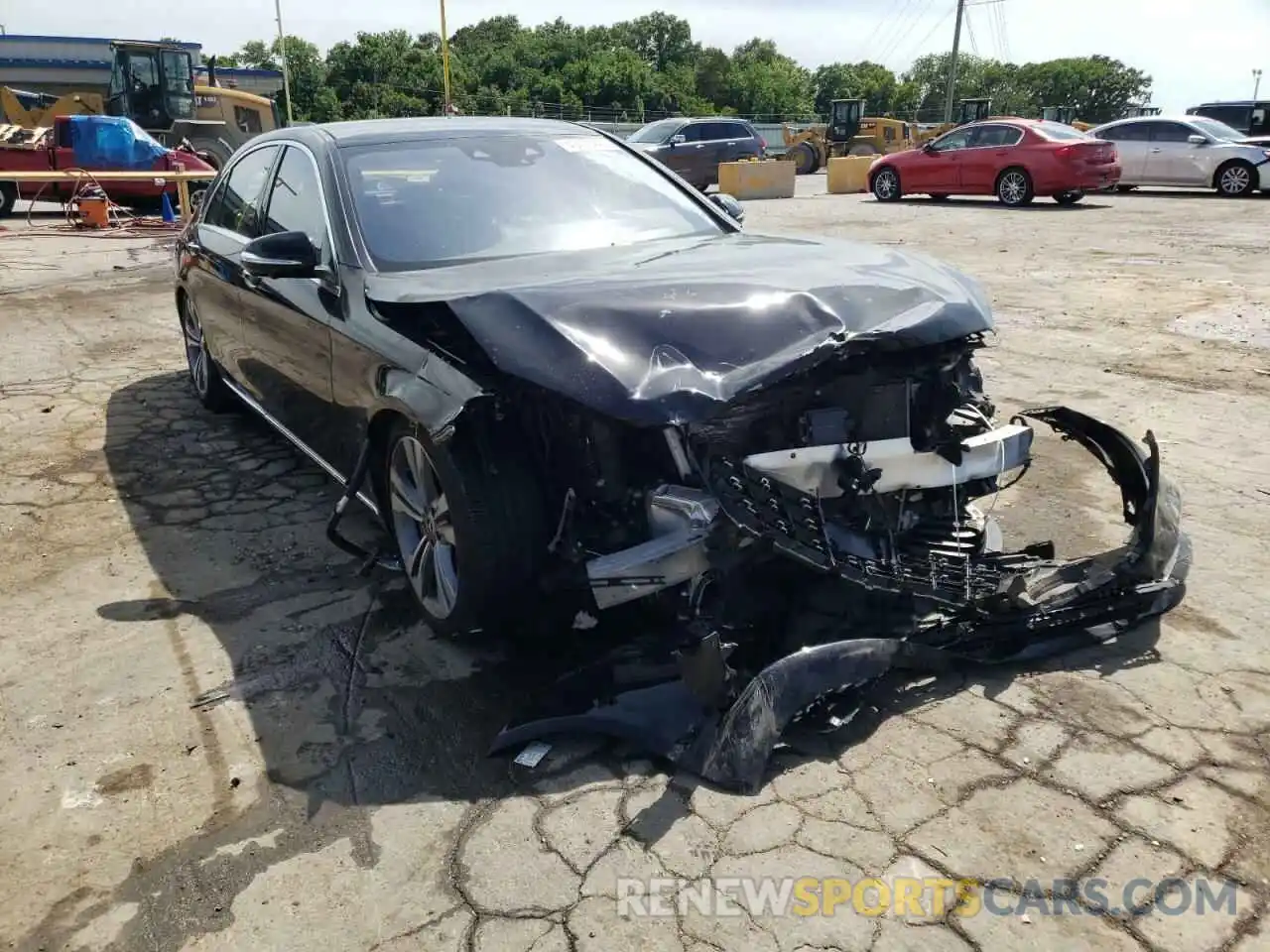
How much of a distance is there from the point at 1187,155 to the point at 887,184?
18.9 ft

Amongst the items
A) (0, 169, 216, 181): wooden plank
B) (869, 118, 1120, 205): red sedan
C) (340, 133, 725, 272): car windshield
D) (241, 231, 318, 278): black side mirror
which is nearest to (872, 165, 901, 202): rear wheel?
(869, 118, 1120, 205): red sedan

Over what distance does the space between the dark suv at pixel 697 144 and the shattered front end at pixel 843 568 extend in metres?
19.2

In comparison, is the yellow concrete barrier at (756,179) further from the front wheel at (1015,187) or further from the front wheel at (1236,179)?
the front wheel at (1236,179)

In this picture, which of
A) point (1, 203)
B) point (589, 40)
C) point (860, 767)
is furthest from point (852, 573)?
point (589, 40)

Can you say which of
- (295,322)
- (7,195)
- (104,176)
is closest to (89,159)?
(7,195)

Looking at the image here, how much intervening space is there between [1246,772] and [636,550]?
1.71 metres

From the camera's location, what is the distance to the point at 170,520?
4422 millimetres

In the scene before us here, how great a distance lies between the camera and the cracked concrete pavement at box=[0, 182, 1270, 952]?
218 cm

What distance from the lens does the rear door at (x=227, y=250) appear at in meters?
4.68

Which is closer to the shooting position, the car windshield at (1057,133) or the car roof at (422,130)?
the car roof at (422,130)

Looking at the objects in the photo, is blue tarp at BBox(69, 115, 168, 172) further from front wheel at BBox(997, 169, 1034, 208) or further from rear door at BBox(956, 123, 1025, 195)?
front wheel at BBox(997, 169, 1034, 208)

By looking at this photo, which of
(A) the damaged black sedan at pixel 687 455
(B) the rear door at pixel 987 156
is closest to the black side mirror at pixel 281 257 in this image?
(A) the damaged black sedan at pixel 687 455

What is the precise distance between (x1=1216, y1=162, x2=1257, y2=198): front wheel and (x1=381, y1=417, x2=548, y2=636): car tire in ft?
66.5

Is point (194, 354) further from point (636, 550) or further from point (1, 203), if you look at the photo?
point (1, 203)
